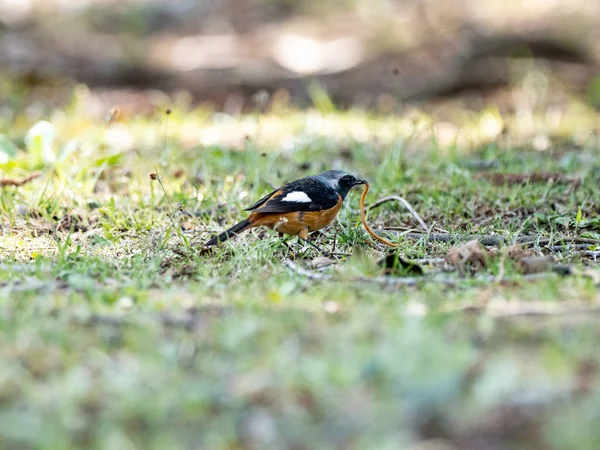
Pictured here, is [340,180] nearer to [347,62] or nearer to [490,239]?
[490,239]

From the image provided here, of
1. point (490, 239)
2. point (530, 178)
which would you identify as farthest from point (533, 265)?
point (530, 178)

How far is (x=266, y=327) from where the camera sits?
3.63m

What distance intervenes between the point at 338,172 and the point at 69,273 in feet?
8.05

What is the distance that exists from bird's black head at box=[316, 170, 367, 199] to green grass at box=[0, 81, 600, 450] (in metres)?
0.29

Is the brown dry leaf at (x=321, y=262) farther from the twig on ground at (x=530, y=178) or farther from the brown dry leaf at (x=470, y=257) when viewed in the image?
the twig on ground at (x=530, y=178)

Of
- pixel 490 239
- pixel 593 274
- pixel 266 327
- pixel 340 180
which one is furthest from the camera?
pixel 340 180

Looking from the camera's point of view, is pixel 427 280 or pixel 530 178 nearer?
pixel 427 280

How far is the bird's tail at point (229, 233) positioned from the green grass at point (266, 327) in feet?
0.31

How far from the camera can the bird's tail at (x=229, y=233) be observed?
5.56 metres

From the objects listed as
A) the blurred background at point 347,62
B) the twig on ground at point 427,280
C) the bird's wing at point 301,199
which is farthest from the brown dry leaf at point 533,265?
the blurred background at point 347,62

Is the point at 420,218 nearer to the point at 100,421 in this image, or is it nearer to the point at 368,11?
the point at 100,421

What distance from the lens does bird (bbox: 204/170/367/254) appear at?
5770mm

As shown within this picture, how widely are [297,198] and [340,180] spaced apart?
2.24ft

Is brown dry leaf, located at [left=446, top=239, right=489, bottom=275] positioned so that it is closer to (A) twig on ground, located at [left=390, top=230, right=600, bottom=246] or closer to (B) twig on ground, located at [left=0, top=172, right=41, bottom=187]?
(A) twig on ground, located at [left=390, top=230, right=600, bottom=246]
